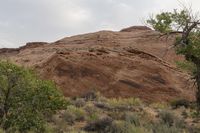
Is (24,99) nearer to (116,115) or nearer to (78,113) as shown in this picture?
(78,113)

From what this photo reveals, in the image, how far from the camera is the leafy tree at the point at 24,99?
13672 mm

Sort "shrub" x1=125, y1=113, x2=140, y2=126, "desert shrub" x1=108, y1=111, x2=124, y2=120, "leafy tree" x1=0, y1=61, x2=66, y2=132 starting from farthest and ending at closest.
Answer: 1. "desert shrub" x1=108, y1=111, x2=124, y2=120
2. "shrub" x1=125, y1=113, x2=140, y2=126
3. "leafy tree" x1=0, y1=61, x2=66, y2=132

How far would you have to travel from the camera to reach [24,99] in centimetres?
1411

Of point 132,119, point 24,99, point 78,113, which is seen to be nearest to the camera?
point 24,99

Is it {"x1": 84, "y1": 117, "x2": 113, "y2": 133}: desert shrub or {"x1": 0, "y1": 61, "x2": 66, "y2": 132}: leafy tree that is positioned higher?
{"x1": 0, "y1": 61, "x2": 66, "y2": 132}: leafy tree

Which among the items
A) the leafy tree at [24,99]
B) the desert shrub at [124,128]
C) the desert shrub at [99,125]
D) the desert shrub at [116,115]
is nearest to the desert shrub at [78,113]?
the desert shrub at [116,115]

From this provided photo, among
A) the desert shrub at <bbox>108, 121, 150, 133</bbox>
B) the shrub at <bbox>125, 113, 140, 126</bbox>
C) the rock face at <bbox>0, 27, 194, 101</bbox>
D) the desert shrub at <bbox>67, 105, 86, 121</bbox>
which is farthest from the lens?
the rock face at <bbox>0, 27, 194, 101</bbox>

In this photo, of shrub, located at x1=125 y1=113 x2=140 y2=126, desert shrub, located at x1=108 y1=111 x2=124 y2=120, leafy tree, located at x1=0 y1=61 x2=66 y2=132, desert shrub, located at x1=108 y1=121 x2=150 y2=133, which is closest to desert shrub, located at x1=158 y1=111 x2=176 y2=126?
shrub, located at x1=125 y1=113 x2=140 y2=126

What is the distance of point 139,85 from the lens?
2862 centimetres

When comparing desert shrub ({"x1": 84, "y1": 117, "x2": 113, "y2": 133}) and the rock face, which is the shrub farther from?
the rock face

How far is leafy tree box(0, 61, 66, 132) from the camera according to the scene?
44.9 feet

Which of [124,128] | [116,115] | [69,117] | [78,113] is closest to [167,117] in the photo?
[116,115]

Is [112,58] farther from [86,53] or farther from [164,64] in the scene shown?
[164,64]

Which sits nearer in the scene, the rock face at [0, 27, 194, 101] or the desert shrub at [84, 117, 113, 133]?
the desert shrub at [84, 117, 113, 133]
